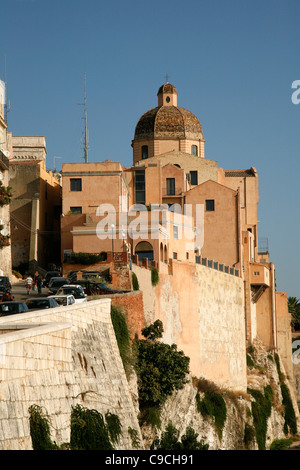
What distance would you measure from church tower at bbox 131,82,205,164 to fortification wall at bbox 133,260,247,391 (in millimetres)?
17119

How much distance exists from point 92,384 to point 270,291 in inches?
1689

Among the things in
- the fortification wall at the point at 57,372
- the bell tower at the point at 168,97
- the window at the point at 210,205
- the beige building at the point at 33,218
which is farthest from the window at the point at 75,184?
the fortification wall at the point at 57,372

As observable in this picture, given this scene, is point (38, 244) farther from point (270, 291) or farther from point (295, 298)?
point (295, 298)

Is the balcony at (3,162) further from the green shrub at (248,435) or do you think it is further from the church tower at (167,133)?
the church tower at (167,133)

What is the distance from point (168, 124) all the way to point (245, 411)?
27476mm

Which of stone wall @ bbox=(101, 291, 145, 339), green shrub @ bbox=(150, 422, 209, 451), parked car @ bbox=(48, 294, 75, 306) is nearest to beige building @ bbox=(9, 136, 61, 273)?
stone wall @ bbox=(101, 291, 145, 339)

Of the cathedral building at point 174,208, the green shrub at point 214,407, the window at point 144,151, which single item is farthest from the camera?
the window at point 144,151

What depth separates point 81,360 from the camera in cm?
2531

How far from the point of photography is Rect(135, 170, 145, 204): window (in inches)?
2500

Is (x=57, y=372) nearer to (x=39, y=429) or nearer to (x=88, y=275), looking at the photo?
(x=39, y=429)

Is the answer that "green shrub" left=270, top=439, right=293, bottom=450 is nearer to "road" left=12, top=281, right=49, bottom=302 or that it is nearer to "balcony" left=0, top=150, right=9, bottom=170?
"road" left=12, top=281, right=49, bottom=302

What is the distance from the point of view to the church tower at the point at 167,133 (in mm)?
73250

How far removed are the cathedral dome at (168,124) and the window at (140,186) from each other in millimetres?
9860
